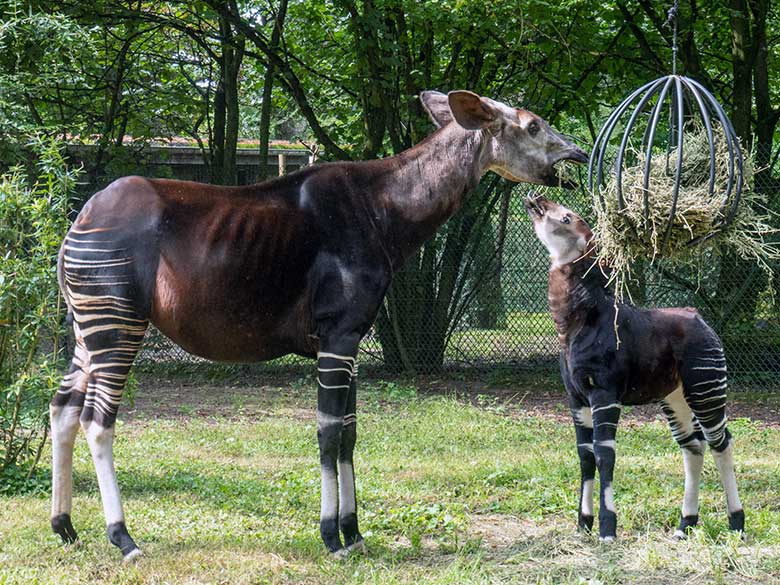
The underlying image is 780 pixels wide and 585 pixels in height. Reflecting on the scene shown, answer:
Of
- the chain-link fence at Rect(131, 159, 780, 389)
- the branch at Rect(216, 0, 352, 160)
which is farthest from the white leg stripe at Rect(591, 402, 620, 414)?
the branch at Rect(216, 0, 352, 160)

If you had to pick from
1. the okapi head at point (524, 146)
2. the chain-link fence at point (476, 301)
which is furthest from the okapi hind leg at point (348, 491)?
the chain-link fence at point (476, 301)

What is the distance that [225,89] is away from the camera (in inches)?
509

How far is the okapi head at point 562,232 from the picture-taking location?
16.0 ft

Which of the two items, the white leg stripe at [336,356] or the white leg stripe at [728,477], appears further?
the white leg stripe at [728,477]

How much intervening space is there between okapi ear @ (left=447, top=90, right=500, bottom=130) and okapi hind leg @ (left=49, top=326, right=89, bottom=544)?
88.0 inches

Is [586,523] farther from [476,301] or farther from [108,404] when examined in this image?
[476,301]

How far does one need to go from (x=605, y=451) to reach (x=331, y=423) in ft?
4.49

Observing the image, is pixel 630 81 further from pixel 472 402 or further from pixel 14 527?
pixel 14 527

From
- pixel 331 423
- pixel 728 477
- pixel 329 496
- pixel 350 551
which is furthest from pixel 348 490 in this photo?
pixel 728 477

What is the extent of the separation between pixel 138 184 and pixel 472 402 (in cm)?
599

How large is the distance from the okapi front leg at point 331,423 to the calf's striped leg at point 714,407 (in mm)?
1754

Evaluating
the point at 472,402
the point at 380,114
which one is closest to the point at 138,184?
the point at 472,402

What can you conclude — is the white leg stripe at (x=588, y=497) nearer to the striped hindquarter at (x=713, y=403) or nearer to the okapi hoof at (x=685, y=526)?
the okapi hoof at (x=685, y=526)

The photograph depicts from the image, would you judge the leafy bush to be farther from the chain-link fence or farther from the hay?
the chain-link fence
